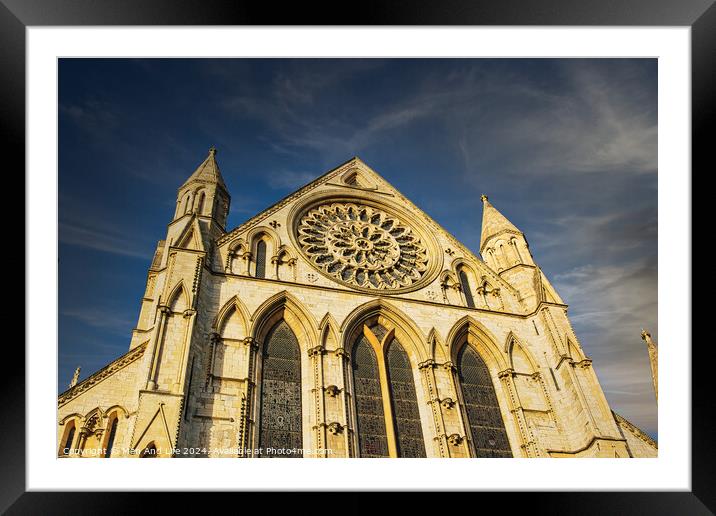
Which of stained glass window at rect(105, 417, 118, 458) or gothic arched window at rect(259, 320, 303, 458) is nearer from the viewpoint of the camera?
stained glass window at rect(105, 417, 118, 458)

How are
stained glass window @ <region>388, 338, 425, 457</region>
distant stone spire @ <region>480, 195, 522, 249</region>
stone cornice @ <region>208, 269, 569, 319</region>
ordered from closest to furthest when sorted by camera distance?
stained glass window @ <region>388, 338, 425, 457</region> → stone cornice @ <region>208, 269, 569, 319</region> → distant stone spire @ <region>480, 195, 522, 249</region>

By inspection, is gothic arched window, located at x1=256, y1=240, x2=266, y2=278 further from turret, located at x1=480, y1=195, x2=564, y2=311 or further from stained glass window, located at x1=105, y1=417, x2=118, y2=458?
turret, located at x1=480, y1=195, x2=564, y2=311

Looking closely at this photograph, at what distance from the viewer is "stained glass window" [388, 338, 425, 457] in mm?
11734

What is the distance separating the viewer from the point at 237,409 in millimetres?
10836

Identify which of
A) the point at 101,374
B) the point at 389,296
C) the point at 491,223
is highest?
the point at 491,223

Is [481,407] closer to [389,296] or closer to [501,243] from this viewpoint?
[389,296]

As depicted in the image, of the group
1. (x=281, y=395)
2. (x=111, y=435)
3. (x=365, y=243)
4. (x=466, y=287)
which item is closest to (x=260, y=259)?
(x=365, y=243)

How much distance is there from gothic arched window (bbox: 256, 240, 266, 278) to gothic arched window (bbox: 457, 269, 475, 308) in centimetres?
545

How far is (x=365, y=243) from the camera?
15836 millimetres

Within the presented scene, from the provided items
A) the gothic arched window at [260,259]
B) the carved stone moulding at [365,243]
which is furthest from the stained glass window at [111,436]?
the carved stone moulding at [365,243]

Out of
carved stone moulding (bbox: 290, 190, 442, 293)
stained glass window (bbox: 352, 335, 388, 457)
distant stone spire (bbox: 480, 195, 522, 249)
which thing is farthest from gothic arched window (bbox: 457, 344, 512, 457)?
distant stone spire (bbox: 480, 195, 522, 249)

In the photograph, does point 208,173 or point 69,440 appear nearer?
point 69,440

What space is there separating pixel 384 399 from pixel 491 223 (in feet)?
26.1

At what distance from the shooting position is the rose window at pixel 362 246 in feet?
48.8
